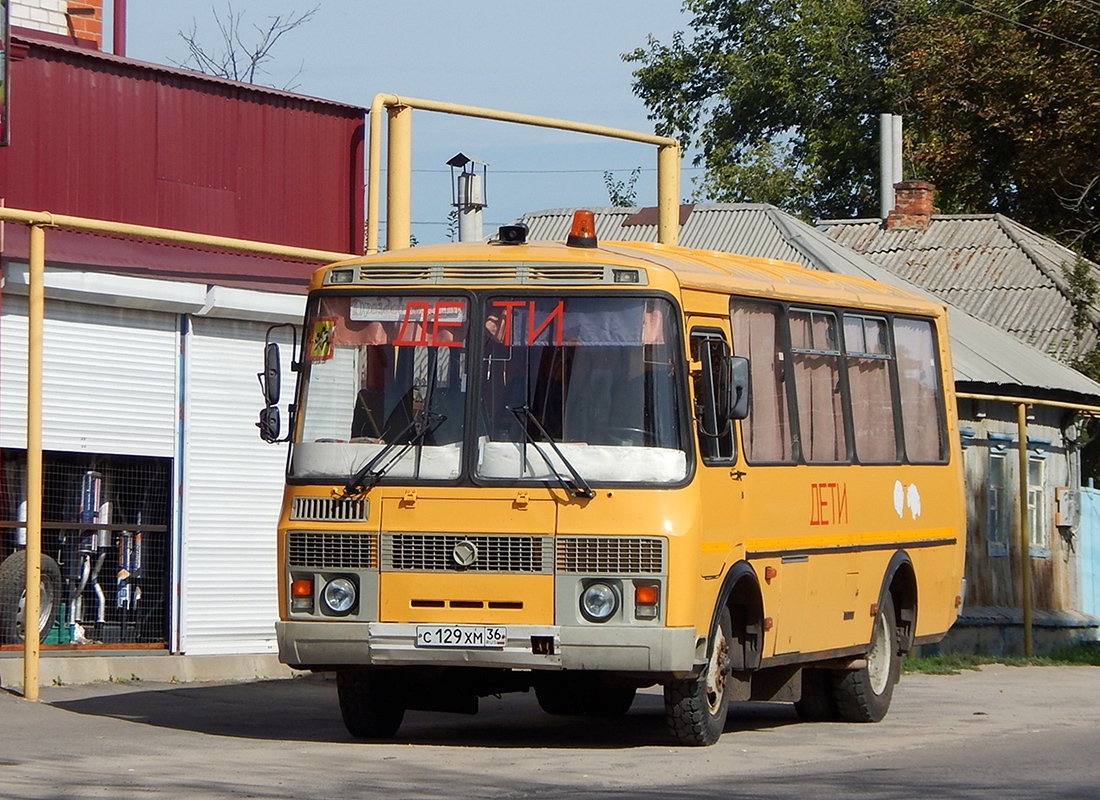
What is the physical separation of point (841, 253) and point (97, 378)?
1863 centimetres

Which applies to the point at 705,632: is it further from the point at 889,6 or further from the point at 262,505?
the point at 889,6

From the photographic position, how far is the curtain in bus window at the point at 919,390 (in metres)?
15.0

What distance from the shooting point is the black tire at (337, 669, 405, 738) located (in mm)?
12312

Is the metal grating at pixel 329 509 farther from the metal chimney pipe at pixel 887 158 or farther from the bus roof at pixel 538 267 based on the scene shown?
the metal chimney pipe at pixel 887 158

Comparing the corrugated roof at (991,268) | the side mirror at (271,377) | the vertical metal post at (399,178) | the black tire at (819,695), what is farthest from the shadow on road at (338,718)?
the corrugated roof at (991,268)

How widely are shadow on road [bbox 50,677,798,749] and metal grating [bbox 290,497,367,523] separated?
1425mm

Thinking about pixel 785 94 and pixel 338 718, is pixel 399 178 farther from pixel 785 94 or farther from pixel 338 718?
pixel 785 94

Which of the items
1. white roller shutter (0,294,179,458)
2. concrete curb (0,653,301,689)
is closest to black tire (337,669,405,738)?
concrete curb (0,653,301,689)

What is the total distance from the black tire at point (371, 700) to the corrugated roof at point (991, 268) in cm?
2045

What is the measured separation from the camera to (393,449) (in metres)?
11.7

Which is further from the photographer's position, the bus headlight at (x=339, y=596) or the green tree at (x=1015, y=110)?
the green tree at (x=1015, y=110)

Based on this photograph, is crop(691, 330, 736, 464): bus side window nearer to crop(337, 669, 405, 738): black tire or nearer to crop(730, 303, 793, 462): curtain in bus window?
crop(730, 303, 793, 462): curtain in bus window

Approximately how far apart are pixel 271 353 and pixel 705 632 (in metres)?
2.85

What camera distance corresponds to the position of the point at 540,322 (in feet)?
38.5
